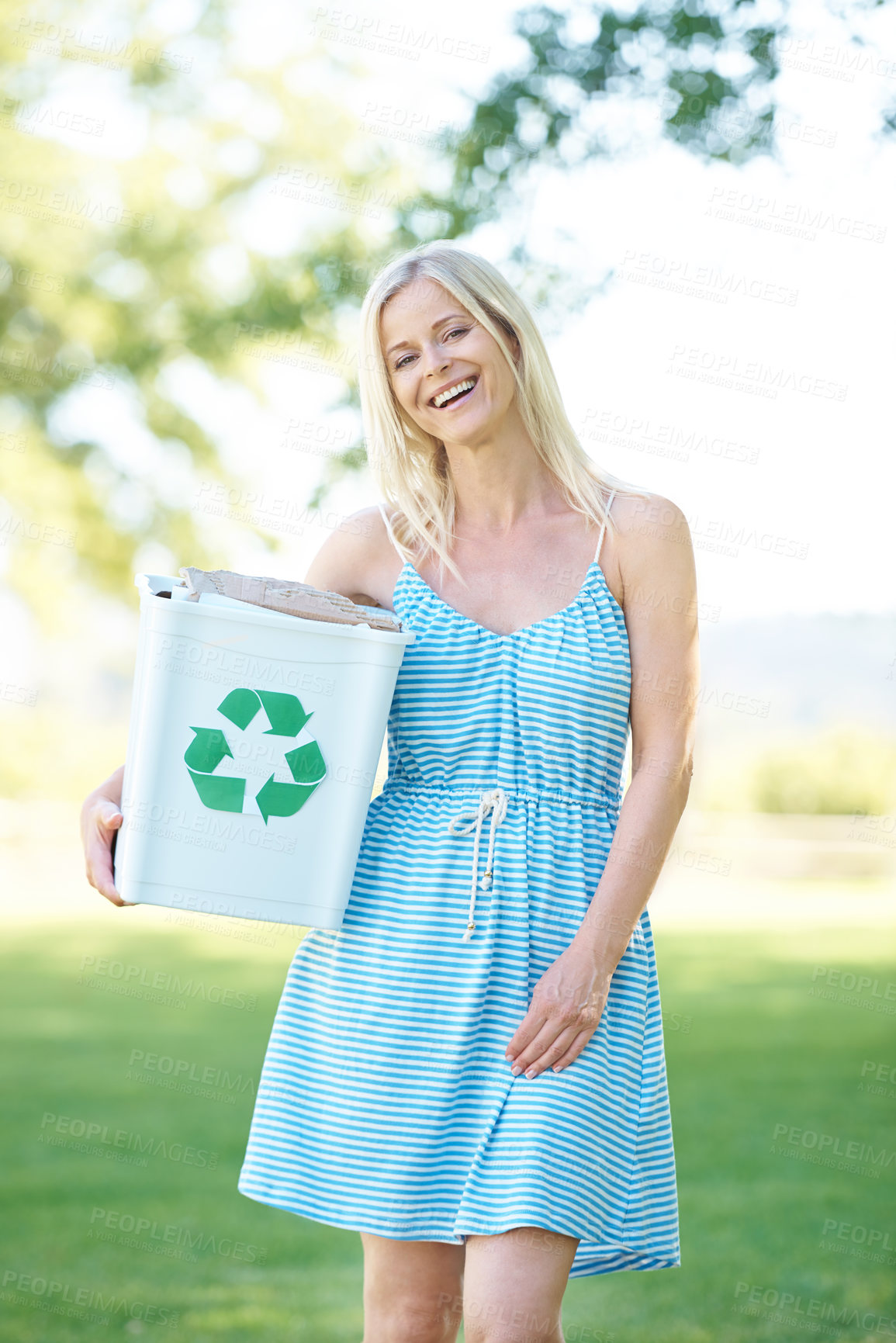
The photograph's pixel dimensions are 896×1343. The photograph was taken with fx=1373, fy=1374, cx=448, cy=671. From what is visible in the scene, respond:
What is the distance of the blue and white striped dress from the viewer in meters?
1.84

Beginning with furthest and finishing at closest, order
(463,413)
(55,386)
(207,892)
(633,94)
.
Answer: (55,386), (633,94), (463,413), (207,892)

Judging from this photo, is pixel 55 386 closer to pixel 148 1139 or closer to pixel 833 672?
pixel 148 1139

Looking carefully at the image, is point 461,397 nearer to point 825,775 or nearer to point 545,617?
point 545,617

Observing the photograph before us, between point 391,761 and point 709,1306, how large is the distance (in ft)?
8.21

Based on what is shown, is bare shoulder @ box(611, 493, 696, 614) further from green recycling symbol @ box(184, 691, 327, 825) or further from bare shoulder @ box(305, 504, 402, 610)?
green recycling symbol @ box(184, 691, 327, 825)

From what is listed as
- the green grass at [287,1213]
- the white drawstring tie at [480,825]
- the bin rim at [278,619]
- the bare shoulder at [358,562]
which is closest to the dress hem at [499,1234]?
the white drawstring tie at [480,825]

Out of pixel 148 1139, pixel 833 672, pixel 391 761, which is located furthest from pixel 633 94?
pixel 833 672

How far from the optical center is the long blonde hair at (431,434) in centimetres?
204

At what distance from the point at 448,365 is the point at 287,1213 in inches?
155

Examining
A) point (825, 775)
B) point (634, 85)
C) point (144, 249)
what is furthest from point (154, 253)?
point (825, 775)

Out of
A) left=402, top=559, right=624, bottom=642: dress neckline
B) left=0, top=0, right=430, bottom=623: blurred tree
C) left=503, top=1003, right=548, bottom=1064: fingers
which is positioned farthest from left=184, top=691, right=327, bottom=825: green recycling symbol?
left=0, top=0, right=430, bottom=623: blurred tree

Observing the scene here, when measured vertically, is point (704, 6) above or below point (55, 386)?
above

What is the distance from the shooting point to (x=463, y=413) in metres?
2.03

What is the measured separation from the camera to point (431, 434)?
215 cm
